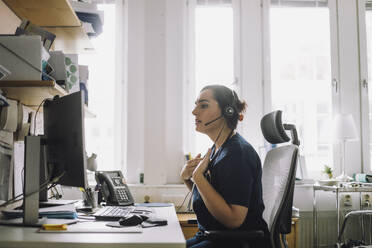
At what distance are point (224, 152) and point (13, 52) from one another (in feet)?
3.42

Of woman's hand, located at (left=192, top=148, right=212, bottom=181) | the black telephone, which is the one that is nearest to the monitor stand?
woman's hand, located at (left=192, top=148, right=212, bottom=181)

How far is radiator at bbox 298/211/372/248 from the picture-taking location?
131 inches

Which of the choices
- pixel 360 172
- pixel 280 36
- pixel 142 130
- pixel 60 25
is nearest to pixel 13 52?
pixel 60 25

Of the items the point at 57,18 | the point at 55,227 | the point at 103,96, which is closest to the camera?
the point at 55,227

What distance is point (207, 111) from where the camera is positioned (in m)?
1.82

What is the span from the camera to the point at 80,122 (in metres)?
1.35

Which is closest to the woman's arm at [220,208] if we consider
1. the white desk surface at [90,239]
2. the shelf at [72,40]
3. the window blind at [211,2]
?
the white desk surface at [90,239]

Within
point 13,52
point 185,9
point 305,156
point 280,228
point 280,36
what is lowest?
point 280,228

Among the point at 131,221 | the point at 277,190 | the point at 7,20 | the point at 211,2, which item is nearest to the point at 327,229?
the point at 277,190

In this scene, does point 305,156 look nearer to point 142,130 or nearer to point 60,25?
point 142,130

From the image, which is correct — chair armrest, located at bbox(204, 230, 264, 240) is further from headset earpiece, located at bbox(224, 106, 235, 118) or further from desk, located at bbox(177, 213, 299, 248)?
desk, located at bbox(177, 213, 299, 248)

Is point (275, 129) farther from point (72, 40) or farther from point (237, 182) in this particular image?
point (72, 40)

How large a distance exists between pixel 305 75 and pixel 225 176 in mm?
2417

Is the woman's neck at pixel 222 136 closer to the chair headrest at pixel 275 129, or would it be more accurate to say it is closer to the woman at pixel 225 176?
the woman at pixel 225 176
